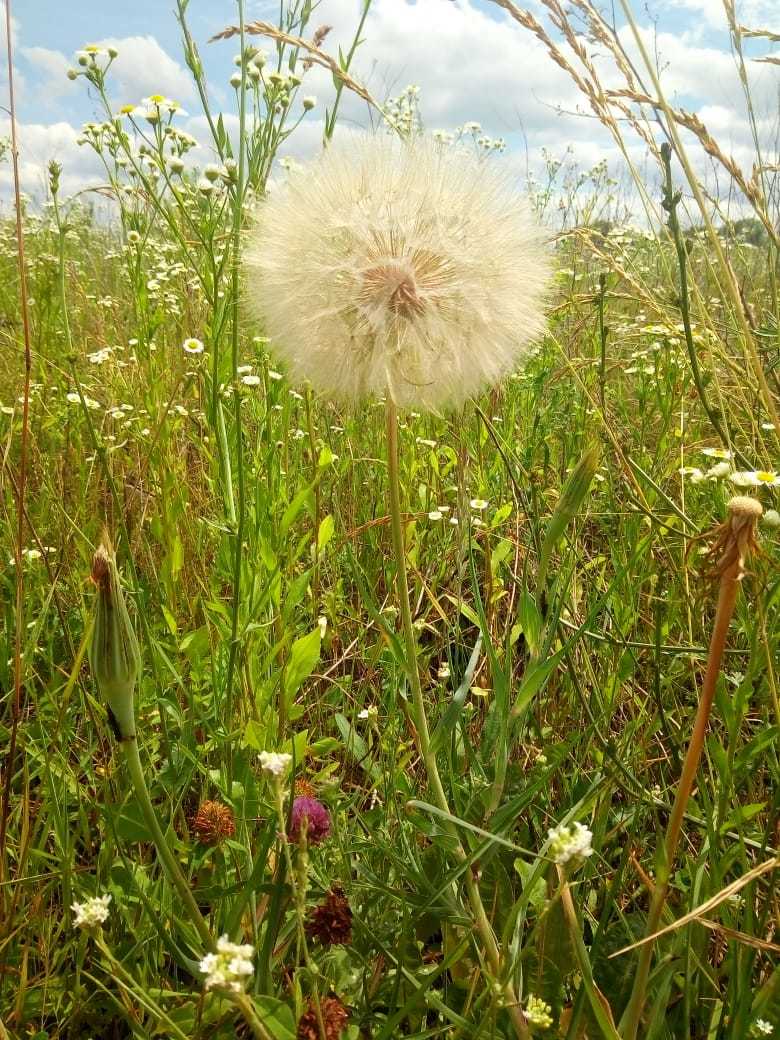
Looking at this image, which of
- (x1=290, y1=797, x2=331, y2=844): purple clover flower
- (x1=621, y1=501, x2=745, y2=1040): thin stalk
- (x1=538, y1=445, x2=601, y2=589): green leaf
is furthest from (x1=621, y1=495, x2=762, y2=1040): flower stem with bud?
(x1=290, y1=797, x2=331, y2=844): purple clover flower

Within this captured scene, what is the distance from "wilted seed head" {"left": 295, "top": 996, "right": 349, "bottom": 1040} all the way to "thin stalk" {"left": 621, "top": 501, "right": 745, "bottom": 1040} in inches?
14.9

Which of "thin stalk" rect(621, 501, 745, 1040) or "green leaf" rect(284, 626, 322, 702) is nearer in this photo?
"thin stalk" rect(621, 501, 745, 1040)

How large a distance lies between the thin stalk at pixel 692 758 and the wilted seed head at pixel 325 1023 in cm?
38

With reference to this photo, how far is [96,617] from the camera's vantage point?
103 centimetres

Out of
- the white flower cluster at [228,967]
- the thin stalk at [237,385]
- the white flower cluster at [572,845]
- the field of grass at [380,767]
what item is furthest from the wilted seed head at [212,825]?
the white flower cluster at [572,845]

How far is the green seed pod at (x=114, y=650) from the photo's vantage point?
1012mm

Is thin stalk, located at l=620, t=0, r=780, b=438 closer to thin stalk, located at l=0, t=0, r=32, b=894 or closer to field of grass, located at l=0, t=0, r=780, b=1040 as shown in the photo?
field of grass, located at l=0, t=0, r=780, b=1040

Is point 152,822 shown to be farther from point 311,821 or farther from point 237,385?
point 237,385

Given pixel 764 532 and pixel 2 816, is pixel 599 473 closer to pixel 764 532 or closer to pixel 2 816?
pixel 764 532

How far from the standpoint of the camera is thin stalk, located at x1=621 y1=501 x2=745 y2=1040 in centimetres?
78

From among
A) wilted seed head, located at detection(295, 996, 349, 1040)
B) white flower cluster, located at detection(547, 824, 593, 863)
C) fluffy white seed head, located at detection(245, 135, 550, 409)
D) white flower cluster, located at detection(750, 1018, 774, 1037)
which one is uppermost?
fluffy white seed head, located at detection(245, 135, 550, 409)

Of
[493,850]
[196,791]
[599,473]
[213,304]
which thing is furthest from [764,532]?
[196,791]

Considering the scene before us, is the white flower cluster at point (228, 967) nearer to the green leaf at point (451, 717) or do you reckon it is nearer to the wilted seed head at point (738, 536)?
the green leaf at point (451, 717)

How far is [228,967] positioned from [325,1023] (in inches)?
12.0
